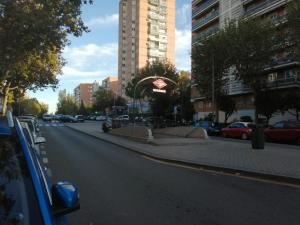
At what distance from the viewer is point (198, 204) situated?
8.20 m

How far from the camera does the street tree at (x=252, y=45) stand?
48594mm

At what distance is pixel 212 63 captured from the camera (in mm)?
52062

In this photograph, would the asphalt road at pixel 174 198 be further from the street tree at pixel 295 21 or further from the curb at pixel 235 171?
the street tree at pixel 295 21

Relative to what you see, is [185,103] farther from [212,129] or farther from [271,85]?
[212,129]

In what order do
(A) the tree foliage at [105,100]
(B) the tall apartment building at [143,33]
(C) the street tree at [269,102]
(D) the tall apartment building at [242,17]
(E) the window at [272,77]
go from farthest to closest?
1. (B) the tall apartment building at [143,33]
2. (A) the tree foliage at [105,100]
3. (E) the window at [272,77]
4. (D) the tall apartment building at [242,17]
5. (C) the street tree at [269,102]

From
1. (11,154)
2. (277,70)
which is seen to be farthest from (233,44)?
(11,154)

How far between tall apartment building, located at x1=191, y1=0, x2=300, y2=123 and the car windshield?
41762mm

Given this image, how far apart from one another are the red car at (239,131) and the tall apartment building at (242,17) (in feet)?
29.5

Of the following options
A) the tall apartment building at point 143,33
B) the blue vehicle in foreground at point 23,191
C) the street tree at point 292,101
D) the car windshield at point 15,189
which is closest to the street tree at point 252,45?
the street tree at point 292,101

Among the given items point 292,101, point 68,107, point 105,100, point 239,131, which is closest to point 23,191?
point 239,131

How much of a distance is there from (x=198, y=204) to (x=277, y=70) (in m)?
50.9

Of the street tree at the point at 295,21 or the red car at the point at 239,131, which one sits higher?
the street tree at the point at 295,21

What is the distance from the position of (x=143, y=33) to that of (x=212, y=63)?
86931 mm

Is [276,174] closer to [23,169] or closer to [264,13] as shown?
[23,169]
